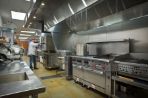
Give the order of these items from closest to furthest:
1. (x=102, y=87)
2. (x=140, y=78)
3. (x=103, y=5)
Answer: (x=140, y=78), (x=102, y=87), (x=103, y=5)

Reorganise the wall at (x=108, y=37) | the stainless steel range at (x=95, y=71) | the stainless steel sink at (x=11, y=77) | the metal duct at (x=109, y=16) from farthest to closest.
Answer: the wall at (x=108, y=37)
the stainless steel range at (x=95, y=71)
the metal duct at (x=109, y=16)
the stainless steel sink at (x=11, y=77)

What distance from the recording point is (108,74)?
8.51 ft

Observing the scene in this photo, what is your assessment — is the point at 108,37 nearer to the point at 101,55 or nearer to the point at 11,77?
the point at 101,55

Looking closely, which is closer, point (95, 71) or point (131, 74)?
point (131, 74)

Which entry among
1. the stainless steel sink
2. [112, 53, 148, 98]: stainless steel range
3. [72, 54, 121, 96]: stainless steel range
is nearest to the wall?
[112, 53, 148, 98]: stainless steel range

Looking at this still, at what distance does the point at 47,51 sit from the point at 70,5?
11.2 feet

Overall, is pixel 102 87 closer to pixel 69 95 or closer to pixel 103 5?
pixel 69 95

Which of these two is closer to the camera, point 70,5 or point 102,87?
point 102,87

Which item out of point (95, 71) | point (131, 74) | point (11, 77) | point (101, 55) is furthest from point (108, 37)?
point (11, 77)

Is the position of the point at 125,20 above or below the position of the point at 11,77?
above

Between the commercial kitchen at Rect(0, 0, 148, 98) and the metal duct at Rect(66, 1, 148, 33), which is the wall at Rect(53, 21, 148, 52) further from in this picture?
the metal duct at Rect(66, 1, 148, 33)

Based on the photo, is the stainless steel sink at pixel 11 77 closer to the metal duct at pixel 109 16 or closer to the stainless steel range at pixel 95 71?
the stainless steel range at pixel 95 71

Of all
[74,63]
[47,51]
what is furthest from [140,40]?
[47,51]

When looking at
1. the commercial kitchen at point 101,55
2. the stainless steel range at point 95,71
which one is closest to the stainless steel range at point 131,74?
the commercial kitchen at point 101,55
